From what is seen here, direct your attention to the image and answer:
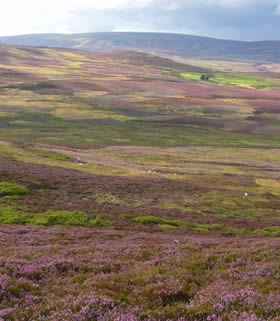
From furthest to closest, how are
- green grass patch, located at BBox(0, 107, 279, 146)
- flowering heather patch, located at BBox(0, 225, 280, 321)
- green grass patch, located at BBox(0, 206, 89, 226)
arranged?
1. green grass patch, located at BBox(0, 107, 279, 146)
2. green grass patch, located at BBox(0, 206, 89, 226)
3. flowering heather patch, located at BBox(0, 225, 280, 321)

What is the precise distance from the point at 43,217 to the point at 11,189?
→ 8.18m

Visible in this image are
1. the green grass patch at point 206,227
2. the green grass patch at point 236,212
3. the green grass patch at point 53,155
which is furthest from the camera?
the green grass patch at point 53,155

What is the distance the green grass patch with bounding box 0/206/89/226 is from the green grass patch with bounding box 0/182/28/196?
4384mm

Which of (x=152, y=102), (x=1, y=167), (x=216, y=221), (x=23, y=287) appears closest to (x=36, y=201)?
(x=1, y=167)

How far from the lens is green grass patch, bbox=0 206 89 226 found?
1351 inches

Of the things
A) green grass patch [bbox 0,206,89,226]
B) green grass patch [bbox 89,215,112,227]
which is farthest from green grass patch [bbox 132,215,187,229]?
green grass patch [bbox 0,206,89,226]

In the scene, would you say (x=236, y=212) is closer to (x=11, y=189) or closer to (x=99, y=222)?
(x=99, y=222)

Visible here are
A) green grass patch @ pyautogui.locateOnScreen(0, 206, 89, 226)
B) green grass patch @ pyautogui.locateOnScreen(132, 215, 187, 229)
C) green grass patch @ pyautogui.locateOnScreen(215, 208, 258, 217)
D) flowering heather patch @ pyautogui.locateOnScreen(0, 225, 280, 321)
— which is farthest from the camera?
green grass patch @ pyautogui.locateOnScreen(215, 208, 258, 217)

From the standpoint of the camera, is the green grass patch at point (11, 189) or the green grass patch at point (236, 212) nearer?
the green grass patch at point (11, 189)

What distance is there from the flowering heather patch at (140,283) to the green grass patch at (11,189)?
2027cm

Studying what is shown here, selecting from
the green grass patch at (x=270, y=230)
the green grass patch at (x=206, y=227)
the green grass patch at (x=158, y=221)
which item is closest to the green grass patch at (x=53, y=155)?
the green grass patch at (x=158, y=221)

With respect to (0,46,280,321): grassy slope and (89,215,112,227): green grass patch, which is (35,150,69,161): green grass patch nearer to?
(0,46,280,321): grassy slope

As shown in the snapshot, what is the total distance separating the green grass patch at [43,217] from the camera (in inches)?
1351

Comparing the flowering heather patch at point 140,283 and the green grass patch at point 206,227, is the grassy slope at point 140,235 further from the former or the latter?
the green grass patch at point 206,227
